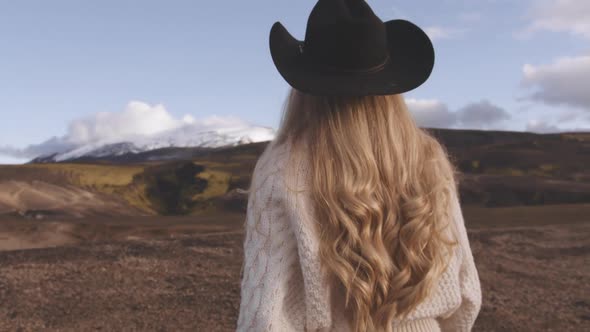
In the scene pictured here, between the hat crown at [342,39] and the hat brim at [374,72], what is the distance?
4 centimetres

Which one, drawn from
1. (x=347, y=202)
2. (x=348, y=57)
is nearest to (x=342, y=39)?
(x=348, y=57)

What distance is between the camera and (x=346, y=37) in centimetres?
214

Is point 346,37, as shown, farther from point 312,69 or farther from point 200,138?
point 200,138

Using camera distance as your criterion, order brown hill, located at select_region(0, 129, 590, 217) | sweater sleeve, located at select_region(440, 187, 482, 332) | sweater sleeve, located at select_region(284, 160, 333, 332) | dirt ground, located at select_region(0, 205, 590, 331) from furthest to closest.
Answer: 1. brown hill, located at select_region(0, 129, 590, 217)
2. dirt ground, located at select_region(0, 205, 590, 331)
3. sweater sleeve, located at select_region(440, 187, 482, 332)
4. sweater sleeve, located at select_region(284, 160, 333, 332)

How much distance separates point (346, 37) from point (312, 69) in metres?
0.14

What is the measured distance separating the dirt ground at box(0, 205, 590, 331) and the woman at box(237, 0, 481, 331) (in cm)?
481

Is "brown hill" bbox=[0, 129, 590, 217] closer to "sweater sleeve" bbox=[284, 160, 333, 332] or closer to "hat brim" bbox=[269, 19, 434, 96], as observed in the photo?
"hat brim" bbox=[269, 19, 434, 96]

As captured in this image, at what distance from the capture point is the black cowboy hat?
208 cm

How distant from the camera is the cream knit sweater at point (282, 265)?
2.02 metres

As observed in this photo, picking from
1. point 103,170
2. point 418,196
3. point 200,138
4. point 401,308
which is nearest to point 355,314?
point 401,308

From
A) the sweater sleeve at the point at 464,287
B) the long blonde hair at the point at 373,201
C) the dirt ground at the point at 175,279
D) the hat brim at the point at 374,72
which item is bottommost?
the dirt ground at the point at 175,279

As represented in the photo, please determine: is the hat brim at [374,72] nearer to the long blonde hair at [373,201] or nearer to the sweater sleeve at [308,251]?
the long blonde hair at [373,201]

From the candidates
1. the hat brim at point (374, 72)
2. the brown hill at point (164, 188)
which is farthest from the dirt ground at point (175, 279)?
the hat brim at point (374, 72)

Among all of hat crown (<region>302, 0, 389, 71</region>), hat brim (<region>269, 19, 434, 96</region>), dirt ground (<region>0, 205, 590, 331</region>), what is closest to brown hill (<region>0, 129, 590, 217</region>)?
dirt ground (<region>0, 205, 590, 331</region>)
